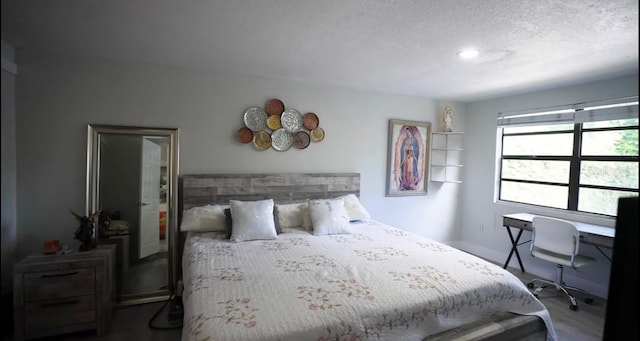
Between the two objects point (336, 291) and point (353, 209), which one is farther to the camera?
point (353, 209)

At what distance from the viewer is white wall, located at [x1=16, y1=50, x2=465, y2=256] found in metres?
2.57

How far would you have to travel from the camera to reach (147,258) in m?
2.93

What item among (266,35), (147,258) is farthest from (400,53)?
(147,258)

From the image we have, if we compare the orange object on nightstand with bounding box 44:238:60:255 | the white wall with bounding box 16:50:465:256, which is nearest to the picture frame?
the white wall with bounding box 16:50:465:256

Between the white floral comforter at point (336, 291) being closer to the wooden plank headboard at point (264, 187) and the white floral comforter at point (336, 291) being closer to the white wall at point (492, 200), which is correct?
the wooden plank headboard at point (264, 187)

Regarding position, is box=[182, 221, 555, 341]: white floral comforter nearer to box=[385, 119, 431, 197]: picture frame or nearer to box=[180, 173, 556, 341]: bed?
box=[180, 173, 556, 341]: bed

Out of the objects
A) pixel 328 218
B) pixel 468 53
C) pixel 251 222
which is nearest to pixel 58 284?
pixel 251 222

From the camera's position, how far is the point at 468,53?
8.02 feet

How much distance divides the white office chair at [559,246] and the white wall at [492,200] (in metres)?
0.23

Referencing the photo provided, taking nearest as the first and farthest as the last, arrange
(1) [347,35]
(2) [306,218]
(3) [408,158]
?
(1) [347,35]
(2) [306,218]
(3) [408,158]

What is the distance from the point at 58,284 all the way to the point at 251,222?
1.41m

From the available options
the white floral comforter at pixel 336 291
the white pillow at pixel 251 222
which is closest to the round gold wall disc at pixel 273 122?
the white pillow at pixel 251 222

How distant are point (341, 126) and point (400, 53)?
1381mm

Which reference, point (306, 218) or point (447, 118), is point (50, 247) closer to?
point (306, 218)
